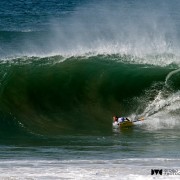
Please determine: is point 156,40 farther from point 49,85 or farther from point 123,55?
point 49,85

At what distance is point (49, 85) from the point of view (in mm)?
27078

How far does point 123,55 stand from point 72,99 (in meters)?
5.75

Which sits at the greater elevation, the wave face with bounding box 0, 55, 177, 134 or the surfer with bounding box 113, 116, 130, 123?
the wave face with bounding box 0, 55, 177, 134

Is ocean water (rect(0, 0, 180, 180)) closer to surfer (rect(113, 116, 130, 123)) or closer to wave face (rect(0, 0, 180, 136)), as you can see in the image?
wave face (rect(0, 0, 180, 136))

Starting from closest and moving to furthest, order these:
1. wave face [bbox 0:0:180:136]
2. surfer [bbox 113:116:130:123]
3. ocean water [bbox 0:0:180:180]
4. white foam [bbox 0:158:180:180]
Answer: white foam [bbox 0:158:180:180], ocean water [bbox 0:0:180:180], surfer [bbox 113:116:130:123], wave face [bbox 0:0:180:136]

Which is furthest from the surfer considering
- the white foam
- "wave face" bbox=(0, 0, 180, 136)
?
the white foam

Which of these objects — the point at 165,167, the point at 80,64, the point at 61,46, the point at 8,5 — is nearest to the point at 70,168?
the point at 165,167

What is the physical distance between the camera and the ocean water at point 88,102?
16547 millimetres

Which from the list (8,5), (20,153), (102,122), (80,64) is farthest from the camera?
(8,5)

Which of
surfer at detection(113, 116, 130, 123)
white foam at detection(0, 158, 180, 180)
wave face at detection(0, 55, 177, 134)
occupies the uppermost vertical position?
wave face at detection(0, 55, 177, 134)

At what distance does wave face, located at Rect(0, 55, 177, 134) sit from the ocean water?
4cm

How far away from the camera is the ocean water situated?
16.5m

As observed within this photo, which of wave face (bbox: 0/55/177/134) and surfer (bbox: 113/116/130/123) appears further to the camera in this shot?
wave face (bbox: 0/55/177/134)

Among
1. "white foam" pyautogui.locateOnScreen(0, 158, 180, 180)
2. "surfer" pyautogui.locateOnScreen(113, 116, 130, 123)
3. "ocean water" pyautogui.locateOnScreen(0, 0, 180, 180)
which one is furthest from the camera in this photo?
"surfer" pyautogui.locateOnScreen(113, 116, 130, 123)
